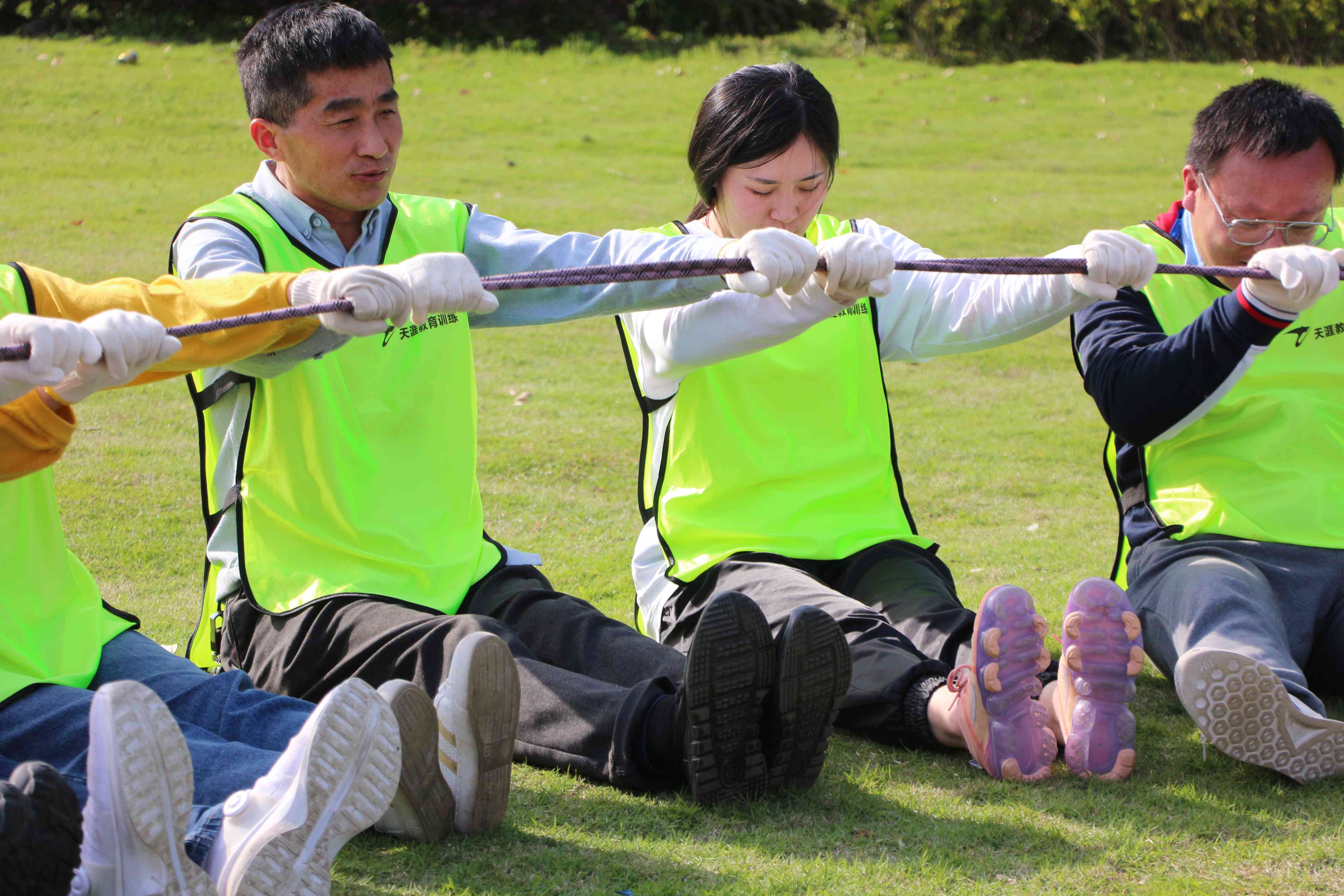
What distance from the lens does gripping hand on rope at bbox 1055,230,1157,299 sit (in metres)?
2.79

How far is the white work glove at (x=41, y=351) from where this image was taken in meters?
2.07

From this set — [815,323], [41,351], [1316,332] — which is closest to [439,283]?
[41,351]

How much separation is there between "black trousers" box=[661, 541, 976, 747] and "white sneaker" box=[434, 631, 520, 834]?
1.83 feet

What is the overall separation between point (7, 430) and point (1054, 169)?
11.9 meters

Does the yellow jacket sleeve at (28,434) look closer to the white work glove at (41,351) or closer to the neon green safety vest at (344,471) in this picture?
the white work glove at (41,351)

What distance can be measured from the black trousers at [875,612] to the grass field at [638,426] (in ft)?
0.32

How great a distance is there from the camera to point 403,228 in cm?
304

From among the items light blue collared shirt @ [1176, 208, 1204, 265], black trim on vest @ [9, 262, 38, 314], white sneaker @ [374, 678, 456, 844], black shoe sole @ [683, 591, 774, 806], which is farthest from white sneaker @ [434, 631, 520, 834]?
light blue collared shirt @ [1176, 208, 1204, 265]

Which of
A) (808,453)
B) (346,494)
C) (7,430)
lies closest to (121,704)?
(7,430)

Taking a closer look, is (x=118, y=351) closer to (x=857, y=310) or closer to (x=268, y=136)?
(x=268, y=136)

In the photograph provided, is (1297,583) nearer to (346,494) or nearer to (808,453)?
(808,453)

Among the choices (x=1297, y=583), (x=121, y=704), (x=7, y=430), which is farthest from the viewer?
(x=1297, y=583)

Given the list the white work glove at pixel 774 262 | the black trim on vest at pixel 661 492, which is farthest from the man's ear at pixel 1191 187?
the black trim on vest at pixel 661 492

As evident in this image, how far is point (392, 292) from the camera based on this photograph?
2434 mm
